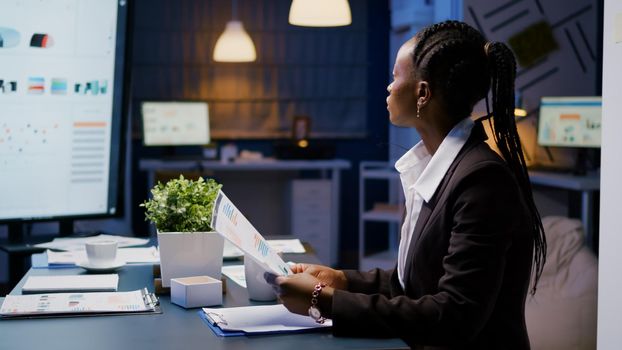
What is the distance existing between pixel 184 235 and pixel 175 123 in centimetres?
471

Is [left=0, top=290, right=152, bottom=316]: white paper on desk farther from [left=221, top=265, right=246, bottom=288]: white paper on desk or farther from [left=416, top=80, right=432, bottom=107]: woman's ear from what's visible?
[left=416, top=80, right=432, bottom=107]: woman's ear

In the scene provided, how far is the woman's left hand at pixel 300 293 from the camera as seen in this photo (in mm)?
1578

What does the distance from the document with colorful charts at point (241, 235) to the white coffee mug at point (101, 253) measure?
→ 1.96 ft

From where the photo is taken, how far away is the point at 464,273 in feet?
4.99

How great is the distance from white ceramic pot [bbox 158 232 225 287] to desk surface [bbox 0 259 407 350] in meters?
0.16

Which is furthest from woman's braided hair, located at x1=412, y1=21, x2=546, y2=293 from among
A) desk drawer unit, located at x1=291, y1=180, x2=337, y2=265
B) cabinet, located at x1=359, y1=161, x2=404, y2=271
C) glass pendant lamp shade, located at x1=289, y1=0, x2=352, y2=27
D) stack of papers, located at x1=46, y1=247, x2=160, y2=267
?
desk drawer unit, located at x1=291, y1=180, x2=337, y2=265

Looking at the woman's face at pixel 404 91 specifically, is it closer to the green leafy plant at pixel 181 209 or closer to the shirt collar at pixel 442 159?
the shirt collar at pixel 442 159

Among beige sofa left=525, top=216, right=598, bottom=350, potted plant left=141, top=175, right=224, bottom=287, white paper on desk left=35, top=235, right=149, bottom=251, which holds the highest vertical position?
potted plant left=141, top=175, right=224, bottom=287

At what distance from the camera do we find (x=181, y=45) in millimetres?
6867

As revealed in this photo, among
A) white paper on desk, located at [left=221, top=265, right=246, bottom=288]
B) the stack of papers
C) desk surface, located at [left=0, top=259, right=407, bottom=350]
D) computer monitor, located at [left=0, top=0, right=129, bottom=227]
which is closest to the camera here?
desk surface, located at [left=0, top=259, right=407, bottom=350]

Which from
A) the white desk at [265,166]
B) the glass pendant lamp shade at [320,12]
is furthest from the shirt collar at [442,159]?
the white desk at [265,166]

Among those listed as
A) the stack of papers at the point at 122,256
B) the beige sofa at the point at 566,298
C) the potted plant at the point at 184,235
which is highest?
the potted plant at the point at 184,235

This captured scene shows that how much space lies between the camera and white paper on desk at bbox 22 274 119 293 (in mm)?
1917

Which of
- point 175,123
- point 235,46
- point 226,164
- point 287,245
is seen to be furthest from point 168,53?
point 287,245
